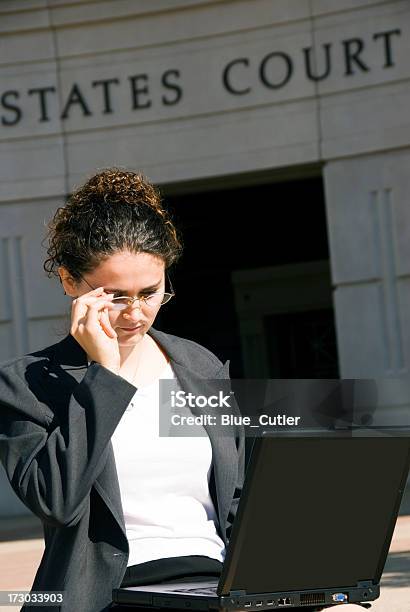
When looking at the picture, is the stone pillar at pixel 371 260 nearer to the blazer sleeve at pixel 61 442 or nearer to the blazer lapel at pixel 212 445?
the blazer lapel at pixel 212 445

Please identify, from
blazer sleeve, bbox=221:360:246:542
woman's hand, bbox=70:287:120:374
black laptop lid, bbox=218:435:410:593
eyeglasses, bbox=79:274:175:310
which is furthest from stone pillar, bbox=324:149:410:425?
black laptop lid, bbox=218:435:410:593

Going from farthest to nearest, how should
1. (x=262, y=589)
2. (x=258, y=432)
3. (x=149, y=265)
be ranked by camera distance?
(x=149, y=265), (x=258, y=432), (x=262, y=589)

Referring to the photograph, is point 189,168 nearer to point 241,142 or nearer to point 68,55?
point 241,142

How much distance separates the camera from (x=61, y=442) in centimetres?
271

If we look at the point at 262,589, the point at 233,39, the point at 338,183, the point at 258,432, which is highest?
the point at 233,39

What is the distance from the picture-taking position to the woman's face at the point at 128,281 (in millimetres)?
2945

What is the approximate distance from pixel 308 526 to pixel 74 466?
51 cm

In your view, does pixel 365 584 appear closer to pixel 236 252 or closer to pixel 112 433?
pixel 112 433

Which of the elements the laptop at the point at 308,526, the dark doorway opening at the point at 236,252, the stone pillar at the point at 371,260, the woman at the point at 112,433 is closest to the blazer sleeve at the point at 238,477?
the woman at the point at 112,433

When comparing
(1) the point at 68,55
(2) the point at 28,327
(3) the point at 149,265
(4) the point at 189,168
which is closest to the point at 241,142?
(4) the point at 189,168

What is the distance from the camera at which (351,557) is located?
2.63 m

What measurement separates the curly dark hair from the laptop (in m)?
0.71

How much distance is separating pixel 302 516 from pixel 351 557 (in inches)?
5.9

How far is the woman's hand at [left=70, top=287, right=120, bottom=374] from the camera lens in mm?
2857
